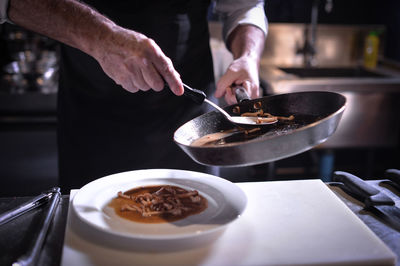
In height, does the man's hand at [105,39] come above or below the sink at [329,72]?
above

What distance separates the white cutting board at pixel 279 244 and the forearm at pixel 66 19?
1.70ft

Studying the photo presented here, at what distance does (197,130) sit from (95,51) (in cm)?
35

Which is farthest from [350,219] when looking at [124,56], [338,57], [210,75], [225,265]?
[338,57]

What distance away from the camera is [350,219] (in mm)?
934

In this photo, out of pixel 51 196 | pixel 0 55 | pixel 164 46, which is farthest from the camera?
pixel 0 55

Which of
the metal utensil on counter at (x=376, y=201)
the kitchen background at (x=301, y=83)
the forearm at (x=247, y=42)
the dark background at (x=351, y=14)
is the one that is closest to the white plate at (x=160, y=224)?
the metal utensil on counter at (x=376, y=201)

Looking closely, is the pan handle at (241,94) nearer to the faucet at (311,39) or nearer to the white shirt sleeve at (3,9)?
the white shirt sleeve at (3,9)

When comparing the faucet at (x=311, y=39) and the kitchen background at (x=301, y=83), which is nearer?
the kitchen background at (x=301, y=83)

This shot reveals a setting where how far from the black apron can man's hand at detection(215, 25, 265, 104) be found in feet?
0.56

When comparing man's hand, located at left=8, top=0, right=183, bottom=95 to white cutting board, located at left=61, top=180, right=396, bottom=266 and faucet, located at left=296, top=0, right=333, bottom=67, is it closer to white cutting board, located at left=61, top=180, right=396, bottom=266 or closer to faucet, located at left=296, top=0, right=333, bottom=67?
white cutting board, located at left=61, top=180, right=396, bottom=266

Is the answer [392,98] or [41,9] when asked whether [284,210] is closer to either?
[41,9]

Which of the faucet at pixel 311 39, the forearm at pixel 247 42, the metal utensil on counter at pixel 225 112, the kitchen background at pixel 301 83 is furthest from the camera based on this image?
the faucet at pixel 311 39

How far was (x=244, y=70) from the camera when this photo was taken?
133cm

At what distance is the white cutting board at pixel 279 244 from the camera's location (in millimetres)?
785
